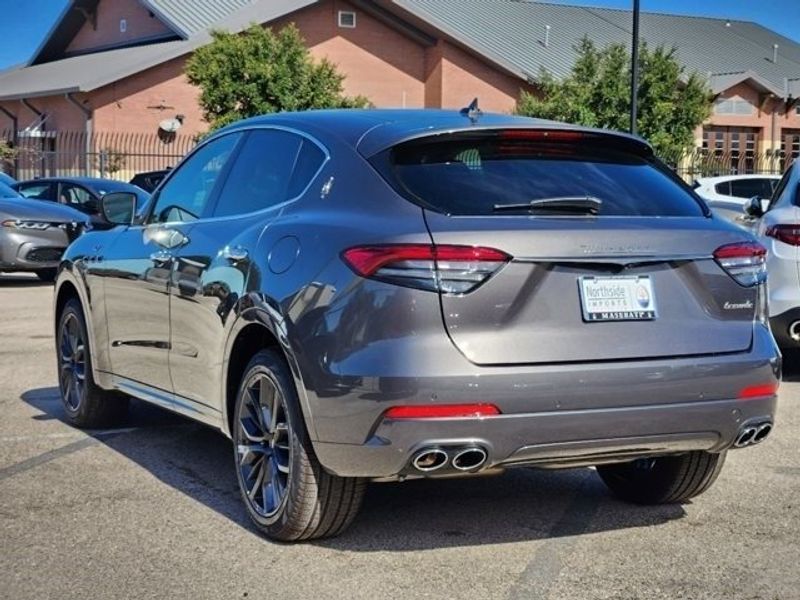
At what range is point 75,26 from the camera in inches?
1729

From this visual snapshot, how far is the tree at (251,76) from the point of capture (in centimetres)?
3009

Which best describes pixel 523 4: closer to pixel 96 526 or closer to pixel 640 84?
pixel 640 84

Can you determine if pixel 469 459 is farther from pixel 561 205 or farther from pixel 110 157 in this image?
pixel 110 157

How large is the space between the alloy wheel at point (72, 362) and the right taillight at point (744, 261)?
3.80 metres

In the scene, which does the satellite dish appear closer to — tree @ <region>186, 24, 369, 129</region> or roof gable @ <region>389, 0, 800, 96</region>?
tree @ <region>186, 24, 369, 129</region>

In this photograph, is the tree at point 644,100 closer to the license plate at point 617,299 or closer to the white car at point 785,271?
the white car at point 785,271

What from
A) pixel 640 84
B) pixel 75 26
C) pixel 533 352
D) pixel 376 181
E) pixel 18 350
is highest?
pixel 75 26

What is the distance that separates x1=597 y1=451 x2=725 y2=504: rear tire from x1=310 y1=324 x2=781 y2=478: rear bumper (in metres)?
0.68

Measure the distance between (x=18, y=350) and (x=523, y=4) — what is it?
44.3 metres

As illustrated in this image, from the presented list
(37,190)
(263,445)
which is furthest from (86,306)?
(37,190)

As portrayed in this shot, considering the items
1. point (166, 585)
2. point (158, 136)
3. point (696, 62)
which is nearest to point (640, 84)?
point (158, 136)

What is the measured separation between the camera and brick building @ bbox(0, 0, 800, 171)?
116 feet

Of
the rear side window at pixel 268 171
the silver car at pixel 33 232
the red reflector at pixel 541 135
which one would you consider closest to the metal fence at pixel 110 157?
the silver car at pixel 33 232

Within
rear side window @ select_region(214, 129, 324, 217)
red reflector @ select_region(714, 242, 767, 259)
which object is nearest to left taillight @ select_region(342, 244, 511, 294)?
rear side window @ select_region(214, 129, 324, 217)
